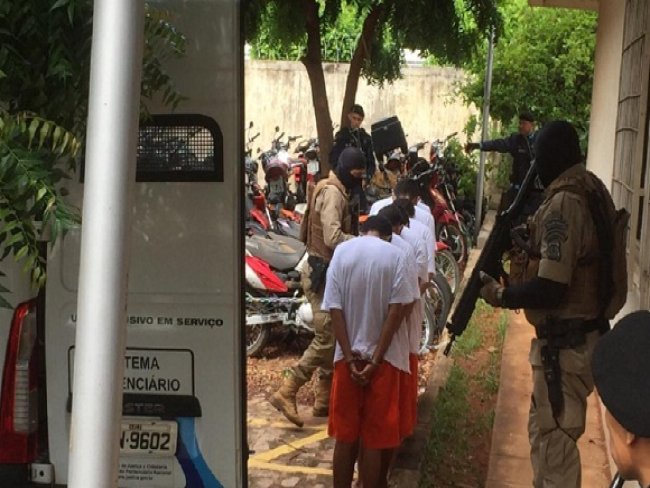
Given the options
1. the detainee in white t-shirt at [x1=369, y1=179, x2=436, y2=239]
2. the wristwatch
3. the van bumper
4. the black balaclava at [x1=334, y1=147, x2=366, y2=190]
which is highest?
the black balaclava at [x1=334, y1=147, x2=366, y2=190]

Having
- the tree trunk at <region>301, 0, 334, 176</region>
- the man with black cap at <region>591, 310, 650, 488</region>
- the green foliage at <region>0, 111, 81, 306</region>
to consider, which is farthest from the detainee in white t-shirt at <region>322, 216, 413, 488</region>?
the tree trunk at <region>301, 0, 334, 176</region>

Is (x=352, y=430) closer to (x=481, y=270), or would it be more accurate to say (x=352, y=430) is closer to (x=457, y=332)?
(x=457, y=332)

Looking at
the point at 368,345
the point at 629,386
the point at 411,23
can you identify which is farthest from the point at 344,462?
the point at 411,23

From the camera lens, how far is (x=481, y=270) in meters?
4.41

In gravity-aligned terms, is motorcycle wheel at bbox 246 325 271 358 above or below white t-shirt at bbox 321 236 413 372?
below

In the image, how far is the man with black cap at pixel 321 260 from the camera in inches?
232

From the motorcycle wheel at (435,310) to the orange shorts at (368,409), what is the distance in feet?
9.60

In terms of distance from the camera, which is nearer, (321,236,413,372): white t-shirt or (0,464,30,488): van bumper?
(0,464,30,488): van bumper

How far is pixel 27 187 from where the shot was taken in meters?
2.34

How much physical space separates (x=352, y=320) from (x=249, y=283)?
8.75ft

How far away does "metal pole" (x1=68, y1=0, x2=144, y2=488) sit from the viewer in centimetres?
196

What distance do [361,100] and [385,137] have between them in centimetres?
502

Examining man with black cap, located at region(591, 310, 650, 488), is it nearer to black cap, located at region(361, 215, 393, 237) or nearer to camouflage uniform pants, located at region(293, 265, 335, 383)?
black cap, located at region(361, 215, 393, 237)

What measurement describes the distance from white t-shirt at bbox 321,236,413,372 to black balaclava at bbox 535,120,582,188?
835mm
